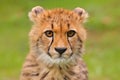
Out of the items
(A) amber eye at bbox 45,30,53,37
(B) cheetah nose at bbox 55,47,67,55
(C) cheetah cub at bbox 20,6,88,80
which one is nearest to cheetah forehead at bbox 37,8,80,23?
(C) cheetah cub at bbox 20,6,88,80

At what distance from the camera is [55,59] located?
8.12 metres

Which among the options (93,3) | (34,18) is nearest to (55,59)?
(34,18)

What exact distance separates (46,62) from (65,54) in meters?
0.38

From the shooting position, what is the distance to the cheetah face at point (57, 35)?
8.02m

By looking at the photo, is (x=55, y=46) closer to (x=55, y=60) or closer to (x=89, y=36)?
(x=55, y=60)

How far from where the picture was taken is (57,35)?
8.06 meters

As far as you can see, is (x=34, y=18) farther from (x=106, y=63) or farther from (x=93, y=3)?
(x=93, y=3)

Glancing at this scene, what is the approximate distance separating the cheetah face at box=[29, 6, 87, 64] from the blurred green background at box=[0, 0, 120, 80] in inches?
207

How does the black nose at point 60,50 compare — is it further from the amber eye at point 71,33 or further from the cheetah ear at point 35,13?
the cheetah ear at point 35,13

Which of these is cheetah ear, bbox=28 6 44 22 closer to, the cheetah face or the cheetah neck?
the cheetah face

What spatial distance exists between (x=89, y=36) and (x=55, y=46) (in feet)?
37.7

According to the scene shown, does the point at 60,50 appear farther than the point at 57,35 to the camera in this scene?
No

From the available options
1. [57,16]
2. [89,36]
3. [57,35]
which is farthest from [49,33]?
[89,36]

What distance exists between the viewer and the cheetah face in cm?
802
